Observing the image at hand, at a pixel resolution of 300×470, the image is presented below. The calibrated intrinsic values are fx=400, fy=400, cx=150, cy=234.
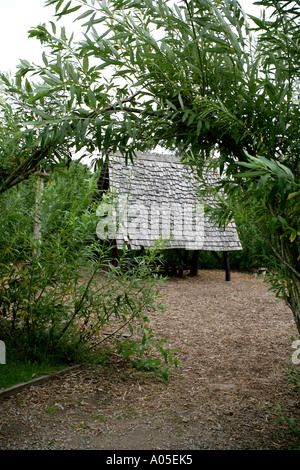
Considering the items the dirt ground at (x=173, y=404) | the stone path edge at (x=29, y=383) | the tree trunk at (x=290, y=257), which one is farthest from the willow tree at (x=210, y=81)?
the stone path edge at (x=29, y=383)

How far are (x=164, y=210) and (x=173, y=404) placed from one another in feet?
22.2

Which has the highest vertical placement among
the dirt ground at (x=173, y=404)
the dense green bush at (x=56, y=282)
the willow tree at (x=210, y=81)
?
the willow tree at (x=210, y=81)

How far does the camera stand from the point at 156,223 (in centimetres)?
926

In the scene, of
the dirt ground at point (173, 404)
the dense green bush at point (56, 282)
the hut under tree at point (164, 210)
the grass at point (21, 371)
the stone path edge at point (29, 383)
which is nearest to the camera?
the dirt ground at point (173, 404)

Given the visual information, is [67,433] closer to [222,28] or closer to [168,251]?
[222,28]

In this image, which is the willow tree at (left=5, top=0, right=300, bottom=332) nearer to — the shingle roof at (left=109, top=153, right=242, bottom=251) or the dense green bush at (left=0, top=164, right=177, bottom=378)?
the dense green bush at (left=0, top=164, right=177, bottom=378)

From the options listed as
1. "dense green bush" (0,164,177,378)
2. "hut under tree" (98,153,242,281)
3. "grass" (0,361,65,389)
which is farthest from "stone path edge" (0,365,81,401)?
"hut under tree" (98,153,242,281)

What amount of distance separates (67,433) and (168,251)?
9214mm

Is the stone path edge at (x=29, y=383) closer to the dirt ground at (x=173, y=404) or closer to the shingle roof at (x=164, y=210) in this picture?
the dirt ground at (x=173, y=404)

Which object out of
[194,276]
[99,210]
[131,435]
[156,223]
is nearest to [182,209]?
[156,223]

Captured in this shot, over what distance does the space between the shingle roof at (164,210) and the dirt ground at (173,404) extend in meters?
4.19

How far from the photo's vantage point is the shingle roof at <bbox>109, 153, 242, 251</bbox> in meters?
8.96

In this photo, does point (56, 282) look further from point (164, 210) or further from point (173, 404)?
point (164, 210)

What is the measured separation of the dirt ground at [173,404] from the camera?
2.50m
